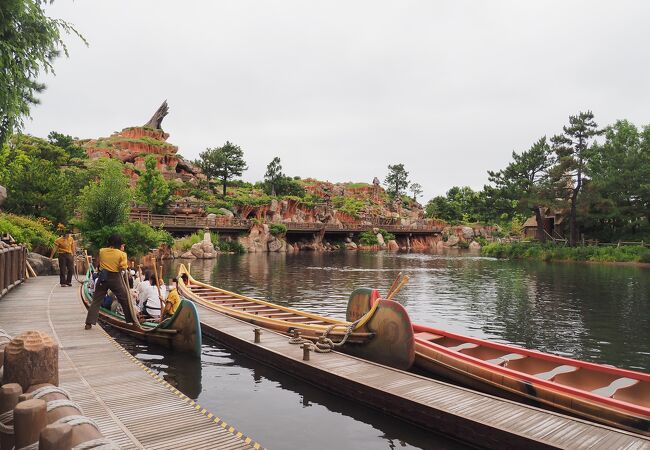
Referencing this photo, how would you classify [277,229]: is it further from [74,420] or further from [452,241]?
[74,420]

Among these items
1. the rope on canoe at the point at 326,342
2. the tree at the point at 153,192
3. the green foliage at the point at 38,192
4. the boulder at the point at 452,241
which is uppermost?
the tree at the point at 153,192

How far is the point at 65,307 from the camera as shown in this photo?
1318 cm

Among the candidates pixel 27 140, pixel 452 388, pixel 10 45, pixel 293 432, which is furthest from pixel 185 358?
pixel 27 140

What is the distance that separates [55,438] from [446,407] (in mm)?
5648

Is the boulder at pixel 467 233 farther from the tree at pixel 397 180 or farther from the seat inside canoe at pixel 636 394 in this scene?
the seat inside canoe at pixel 636 394

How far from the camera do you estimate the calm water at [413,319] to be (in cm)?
735

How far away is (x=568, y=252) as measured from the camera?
47.2m

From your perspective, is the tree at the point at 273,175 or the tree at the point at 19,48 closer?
the tree at the point at 19,48

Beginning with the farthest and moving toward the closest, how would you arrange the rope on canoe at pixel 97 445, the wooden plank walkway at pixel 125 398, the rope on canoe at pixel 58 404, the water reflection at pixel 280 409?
the water reflection at pixel 280 409 < the wooden plank walkway at pixel 125 398 < the rope on canoe at pixel 58 404 < the rope on canoe at pixel 97 445

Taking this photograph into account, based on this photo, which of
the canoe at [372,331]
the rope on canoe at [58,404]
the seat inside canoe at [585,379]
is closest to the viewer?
the rope on canoe at [58,404]

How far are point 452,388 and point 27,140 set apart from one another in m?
62.1

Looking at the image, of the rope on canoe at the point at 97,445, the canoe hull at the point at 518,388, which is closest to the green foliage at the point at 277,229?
the canoe hull at the point at 518,388

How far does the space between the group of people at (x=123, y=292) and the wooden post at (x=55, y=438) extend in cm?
813

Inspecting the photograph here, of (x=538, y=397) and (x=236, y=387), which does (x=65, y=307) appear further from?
(x=538, y=397)
